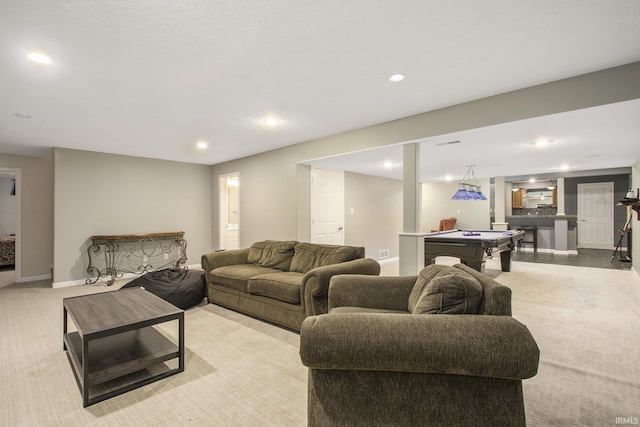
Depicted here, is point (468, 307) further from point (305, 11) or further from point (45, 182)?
point (45, 182)

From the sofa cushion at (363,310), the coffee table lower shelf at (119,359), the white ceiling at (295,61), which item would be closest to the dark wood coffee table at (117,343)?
the coffee table lower shelf at (119,359)

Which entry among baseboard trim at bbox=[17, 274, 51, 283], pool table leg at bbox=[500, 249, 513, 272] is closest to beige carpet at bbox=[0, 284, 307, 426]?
baseboard trim at bbox=[17, 274, 51, 283]

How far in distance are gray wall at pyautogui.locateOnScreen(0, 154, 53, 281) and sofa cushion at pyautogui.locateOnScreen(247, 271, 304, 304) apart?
4.81 metres

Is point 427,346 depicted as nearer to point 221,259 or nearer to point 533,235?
point 221,259

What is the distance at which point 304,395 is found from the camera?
78.4 inches

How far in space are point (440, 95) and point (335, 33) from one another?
157cm

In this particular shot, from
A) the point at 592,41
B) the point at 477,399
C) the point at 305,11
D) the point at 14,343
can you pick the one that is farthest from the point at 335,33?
the point at 14,343

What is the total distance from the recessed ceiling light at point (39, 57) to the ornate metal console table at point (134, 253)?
374cm

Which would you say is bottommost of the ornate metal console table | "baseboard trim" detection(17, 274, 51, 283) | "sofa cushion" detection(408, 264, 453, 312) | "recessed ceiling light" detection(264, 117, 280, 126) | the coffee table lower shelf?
"baseboard trim" detection(17, 274, 51, 283)

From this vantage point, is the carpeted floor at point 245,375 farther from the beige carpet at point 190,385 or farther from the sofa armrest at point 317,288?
the sofa armrest at point 317,288

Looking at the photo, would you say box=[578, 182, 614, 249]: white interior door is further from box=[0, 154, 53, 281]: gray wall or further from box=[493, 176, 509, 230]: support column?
box=[0, 154, 53, 281]: gray wall

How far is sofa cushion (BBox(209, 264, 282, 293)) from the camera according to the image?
3.54m

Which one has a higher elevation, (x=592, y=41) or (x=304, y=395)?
(x=592, y=41)

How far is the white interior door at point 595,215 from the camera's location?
881 cm
